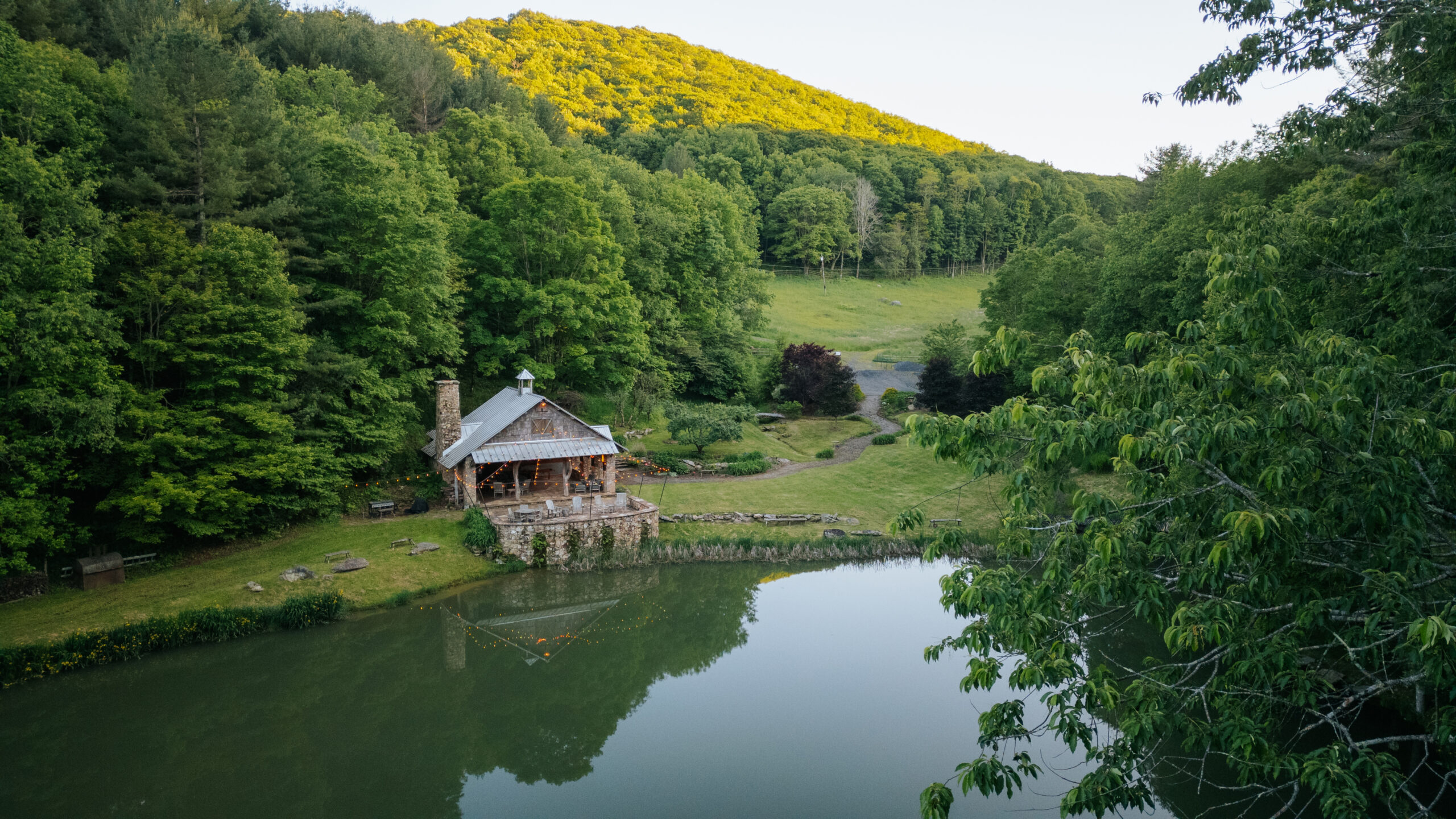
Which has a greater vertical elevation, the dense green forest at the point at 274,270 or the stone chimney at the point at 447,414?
the dense green forest at the point at 274,270

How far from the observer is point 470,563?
828 inches

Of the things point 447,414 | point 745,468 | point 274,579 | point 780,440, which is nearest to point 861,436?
point 780,440

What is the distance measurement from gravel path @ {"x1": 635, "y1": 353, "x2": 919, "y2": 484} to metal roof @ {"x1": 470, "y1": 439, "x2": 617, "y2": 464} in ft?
11.7

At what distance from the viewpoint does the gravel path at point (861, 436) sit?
96.7 feet

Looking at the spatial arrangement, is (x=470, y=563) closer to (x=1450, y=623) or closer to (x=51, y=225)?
(x=51, y=225)

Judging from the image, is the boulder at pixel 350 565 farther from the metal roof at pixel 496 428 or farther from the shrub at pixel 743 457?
the shrub at pixel 743 457

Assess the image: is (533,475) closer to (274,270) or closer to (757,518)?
(757,518)

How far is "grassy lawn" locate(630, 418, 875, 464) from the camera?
107 ft

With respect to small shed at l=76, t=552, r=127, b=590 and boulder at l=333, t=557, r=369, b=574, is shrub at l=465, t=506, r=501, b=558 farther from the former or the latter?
small shed at l=76, t=552, r=127, b=590

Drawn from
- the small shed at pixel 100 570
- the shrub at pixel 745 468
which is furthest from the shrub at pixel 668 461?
the small shed at pixel 100 570

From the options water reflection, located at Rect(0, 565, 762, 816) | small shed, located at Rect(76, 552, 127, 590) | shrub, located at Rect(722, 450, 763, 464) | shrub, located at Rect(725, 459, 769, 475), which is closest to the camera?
water reflection, located at Rect(0, 565, 762, 816)

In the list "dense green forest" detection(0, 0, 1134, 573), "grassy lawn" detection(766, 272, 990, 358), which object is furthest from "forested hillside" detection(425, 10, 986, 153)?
"dense green forest" detection(0, 0, 1134, 573)

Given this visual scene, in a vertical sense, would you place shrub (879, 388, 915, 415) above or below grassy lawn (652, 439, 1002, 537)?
above

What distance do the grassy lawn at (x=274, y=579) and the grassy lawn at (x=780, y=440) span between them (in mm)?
10785
